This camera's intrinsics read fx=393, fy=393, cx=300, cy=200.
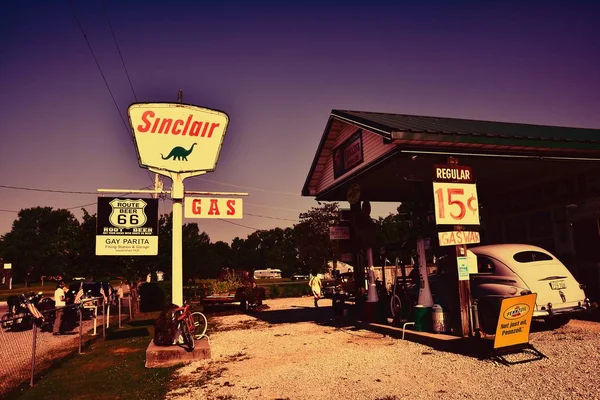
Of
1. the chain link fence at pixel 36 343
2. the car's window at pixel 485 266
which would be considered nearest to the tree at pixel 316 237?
the chain link fence at pixel 36 343

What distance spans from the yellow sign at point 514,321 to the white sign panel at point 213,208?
21.8 feet

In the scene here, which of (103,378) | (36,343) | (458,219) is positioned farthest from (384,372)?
(36,343)

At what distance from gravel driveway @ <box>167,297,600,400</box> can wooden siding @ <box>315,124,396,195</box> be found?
4.86 meters

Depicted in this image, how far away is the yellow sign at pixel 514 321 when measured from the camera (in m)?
7.13

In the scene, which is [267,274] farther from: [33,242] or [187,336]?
[187,336]

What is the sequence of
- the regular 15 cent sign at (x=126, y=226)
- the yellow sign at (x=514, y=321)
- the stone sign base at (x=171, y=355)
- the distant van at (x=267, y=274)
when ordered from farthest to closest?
the distant van at (x=267, y=274) → the regular 15 cent sign at (x=126, y=226) → the stone sign base at (x=171, y=355) → the yellow sign at (x=514, y=321)

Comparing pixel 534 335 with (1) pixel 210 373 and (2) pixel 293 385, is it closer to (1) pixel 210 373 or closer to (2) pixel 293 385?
(2) pixel 293 385

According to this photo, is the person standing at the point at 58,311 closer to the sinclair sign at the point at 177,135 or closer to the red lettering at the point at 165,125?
the sinclair sign at the point at 177,135

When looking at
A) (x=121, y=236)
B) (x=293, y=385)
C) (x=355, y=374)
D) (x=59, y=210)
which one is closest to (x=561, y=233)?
(x=355, y=374)

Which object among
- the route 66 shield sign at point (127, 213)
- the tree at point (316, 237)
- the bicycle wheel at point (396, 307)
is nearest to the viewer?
the route 66 shield sign at point (127, 213)

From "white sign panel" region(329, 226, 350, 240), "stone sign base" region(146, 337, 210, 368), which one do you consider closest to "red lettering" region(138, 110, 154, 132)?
"stone sign base" region(146, 337, 210, 368)

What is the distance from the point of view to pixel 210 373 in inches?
307

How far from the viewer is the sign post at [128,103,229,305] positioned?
10336 mm

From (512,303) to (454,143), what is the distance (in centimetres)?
399
